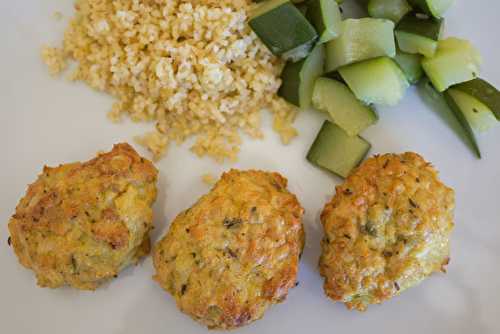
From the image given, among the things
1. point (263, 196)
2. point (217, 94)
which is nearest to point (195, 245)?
point (263, 196)

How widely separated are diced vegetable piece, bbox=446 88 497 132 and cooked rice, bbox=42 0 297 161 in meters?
0.83

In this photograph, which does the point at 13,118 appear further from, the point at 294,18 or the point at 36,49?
the point at 294,18

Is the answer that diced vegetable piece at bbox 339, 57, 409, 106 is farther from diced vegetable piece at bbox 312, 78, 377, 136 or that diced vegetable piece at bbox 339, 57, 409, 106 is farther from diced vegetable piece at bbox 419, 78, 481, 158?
diced vegetable piece at bbox 419, 78, 481, 158

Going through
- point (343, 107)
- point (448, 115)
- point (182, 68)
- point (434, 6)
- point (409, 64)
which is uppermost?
point (434, 6)

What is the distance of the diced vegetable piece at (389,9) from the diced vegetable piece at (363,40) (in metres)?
0.13

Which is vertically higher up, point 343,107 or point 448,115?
point 343,107

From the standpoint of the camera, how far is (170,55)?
2637mm

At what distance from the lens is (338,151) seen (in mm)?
2635

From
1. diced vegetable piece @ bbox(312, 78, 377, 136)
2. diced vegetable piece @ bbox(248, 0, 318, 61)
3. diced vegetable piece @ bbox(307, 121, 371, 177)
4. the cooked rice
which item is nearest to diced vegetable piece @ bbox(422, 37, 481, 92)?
diced vegetable piece @ bbox(312, 78, 377, 136)

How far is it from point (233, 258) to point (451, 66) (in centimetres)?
141

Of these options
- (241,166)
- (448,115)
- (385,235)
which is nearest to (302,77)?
(241,166)

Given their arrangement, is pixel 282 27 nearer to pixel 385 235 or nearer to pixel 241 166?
pixel 241 166

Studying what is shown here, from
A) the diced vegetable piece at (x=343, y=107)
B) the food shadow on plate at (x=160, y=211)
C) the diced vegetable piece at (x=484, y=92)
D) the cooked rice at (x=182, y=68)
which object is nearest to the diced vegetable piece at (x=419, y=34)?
the diced vegetable piece at (x=484, y=92)

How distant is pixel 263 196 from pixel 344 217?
0.36m
